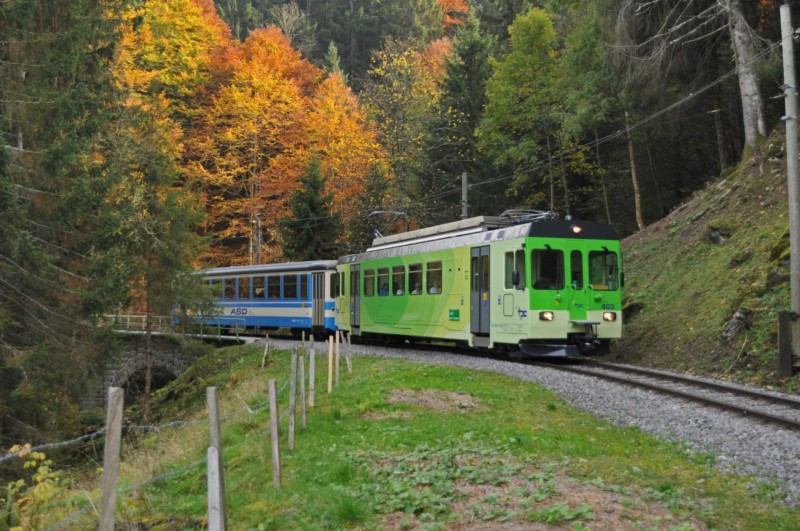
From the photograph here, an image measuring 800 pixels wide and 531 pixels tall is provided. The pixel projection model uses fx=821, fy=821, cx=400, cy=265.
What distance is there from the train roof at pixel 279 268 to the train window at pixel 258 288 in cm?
31

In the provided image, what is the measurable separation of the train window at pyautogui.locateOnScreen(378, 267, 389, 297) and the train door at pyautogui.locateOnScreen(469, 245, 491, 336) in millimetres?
4857

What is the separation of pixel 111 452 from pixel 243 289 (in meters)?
28.7

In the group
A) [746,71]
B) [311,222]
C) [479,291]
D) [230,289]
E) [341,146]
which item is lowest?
[479,291]

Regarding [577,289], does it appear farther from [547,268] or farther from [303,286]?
[303,286]

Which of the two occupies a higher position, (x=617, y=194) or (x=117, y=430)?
(x=617, y=194)

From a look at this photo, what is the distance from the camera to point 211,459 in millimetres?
5223

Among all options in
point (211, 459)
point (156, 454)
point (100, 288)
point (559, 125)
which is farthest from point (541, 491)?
point (559, 125)

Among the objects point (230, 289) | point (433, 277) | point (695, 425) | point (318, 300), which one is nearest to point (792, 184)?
point (695, 425)

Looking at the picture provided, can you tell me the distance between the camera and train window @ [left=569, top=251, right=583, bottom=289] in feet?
55.9

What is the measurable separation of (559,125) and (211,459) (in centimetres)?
3350

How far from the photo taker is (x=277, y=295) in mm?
30562

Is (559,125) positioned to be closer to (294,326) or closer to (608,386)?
(294,326)

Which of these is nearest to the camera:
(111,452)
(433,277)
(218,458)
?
(111,452)

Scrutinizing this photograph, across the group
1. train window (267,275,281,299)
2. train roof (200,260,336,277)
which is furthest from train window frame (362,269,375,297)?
train window (267,275,281,299)
